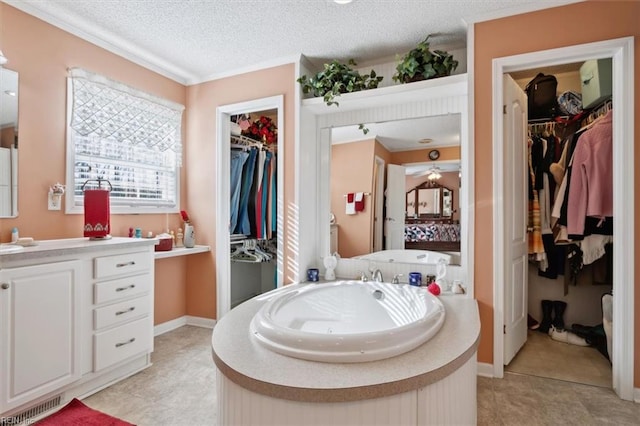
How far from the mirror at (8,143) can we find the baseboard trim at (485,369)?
3.12 m

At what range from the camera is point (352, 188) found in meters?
3.01

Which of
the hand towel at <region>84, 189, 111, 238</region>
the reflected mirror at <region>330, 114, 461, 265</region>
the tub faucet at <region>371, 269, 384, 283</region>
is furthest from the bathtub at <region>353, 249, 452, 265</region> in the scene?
the hand towel at <region>84, 189, 111, 238</region>

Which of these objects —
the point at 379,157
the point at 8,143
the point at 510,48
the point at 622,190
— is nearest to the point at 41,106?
the point at 8,143

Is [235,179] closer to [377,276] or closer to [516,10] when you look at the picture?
[377,276]

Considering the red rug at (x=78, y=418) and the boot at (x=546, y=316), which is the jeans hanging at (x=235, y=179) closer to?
the red rug at (x=78, y=418)

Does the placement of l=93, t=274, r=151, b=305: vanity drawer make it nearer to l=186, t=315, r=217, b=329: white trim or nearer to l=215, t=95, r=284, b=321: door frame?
l=215, t=95, r=284, b=321: door frame

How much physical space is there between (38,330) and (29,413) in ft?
1.42

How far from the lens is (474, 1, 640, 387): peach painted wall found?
78.1 inches

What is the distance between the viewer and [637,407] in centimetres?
193

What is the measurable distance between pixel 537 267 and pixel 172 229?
3.48m

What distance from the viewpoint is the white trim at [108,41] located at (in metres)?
2.20

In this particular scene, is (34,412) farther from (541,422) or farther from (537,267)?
(537,267)

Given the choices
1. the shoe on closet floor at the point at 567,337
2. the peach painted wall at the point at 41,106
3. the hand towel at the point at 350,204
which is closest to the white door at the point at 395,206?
the hand towel at the point at 350,204

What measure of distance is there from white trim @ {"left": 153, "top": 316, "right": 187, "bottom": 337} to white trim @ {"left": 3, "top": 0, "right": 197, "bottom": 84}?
2279 millimetres
